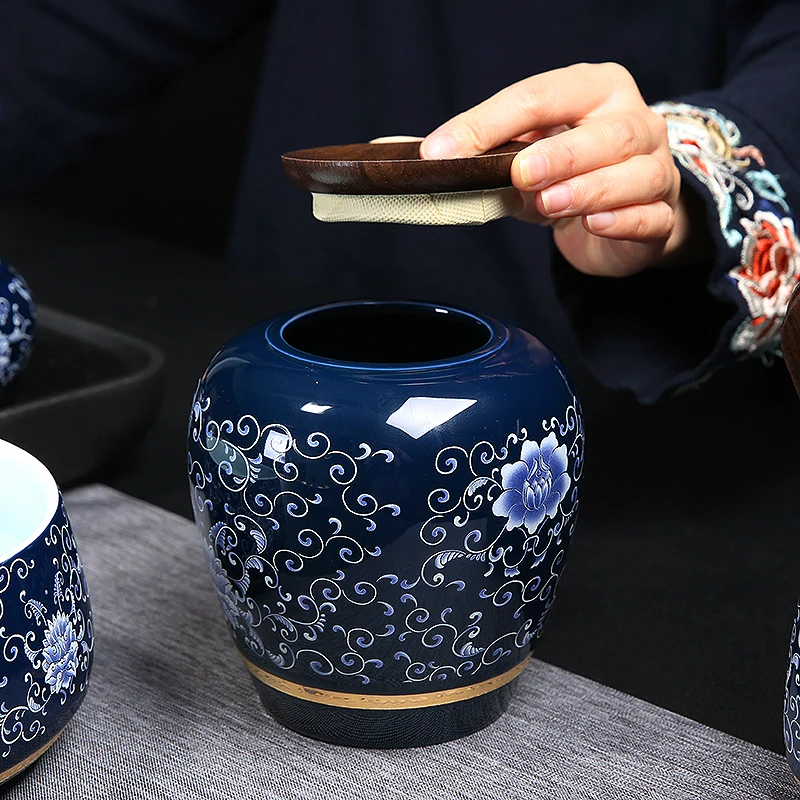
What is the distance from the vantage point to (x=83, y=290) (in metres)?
1.03

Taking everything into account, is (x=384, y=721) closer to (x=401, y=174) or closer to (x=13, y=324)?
(x=401, y=174)

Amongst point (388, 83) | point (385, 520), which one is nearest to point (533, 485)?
point (385, 520)

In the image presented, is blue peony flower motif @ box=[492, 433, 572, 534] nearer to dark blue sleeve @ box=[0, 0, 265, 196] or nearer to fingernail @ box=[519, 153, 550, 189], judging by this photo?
fingernail @ box=[519, 153, 550, 189]

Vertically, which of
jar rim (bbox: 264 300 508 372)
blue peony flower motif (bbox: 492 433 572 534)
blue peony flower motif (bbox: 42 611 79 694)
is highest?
jar rim (bbox: 264 300 508 372)

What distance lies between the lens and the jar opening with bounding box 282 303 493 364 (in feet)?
1.66

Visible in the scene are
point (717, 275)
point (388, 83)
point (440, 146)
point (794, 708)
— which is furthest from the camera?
point (388, 83)

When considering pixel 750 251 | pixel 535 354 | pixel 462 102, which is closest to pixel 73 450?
pixel 535 354

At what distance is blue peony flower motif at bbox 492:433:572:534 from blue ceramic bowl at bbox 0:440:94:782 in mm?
167

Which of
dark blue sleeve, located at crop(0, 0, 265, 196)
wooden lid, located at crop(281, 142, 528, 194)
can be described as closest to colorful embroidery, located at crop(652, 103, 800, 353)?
wooden lid, located at crop(281, 142, 528, 194)

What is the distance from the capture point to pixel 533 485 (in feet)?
1.42

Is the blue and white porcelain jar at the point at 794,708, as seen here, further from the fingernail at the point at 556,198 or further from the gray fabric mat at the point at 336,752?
the fingernail at the point at 556,198

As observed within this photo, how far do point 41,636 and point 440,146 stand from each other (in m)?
0.27

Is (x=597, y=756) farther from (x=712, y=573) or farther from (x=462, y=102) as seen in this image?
(x=462, y=102)

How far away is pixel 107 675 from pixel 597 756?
9.0 inches
